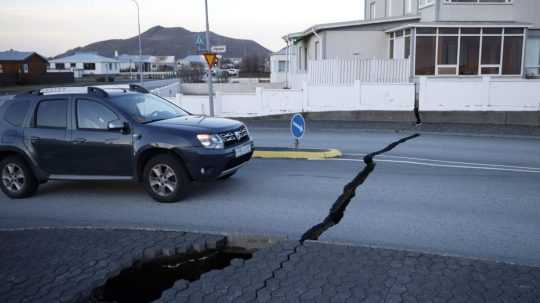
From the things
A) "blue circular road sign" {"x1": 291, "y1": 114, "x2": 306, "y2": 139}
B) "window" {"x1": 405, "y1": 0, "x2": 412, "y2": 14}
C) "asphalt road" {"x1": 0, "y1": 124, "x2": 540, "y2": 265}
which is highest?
"window" {"x1": 405, "y1": 0, "x2": 412, "y2": 14}

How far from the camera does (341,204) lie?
737 centimetres

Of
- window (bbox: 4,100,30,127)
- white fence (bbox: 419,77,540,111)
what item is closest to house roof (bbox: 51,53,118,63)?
white fence (bbox: 419,77,540,111)

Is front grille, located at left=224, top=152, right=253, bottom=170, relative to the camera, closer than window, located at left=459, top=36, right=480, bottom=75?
Yes

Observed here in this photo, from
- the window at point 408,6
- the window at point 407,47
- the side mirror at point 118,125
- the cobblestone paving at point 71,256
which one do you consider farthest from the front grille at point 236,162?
the window at point 408,6

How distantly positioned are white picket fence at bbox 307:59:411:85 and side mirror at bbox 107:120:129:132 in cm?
1516

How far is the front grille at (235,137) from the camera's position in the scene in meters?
7.82

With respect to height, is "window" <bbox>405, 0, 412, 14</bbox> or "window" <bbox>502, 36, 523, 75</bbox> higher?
"window" <bbox>405, 0, 412, 14</bbox>

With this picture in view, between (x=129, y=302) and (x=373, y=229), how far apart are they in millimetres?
3003

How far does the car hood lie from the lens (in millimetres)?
7768

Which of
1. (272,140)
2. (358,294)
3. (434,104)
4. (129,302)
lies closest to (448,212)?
(358,294)

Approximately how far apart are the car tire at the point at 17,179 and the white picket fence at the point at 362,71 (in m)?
15.3

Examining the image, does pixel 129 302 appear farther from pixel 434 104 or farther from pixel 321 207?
pixel 434 104

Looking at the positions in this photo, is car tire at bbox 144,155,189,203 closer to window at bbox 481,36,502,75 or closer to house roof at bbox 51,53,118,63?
window at bbox 481,36,502,75

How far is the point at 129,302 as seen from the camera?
14.7ft
